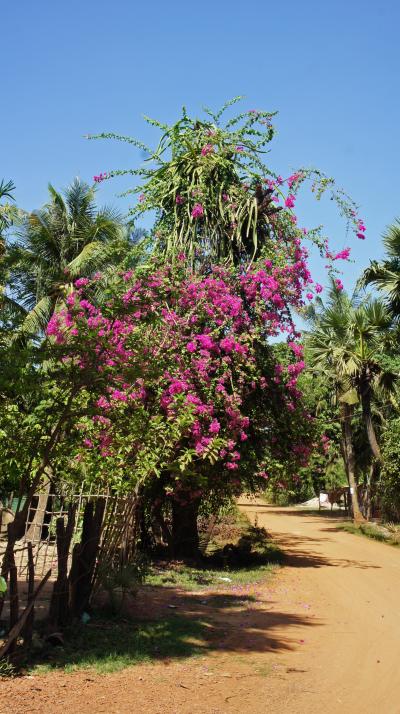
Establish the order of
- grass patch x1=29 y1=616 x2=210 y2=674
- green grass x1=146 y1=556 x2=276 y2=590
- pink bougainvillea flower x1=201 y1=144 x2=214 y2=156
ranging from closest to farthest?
grass patch x1=29 y1=616 x2=210 y2=674 → green grass x1=146 y1=556 x2=276 y2=590 → pink bougainvillea flower x1=201 y1=144 x2=214 y2=156

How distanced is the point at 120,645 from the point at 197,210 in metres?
10.7

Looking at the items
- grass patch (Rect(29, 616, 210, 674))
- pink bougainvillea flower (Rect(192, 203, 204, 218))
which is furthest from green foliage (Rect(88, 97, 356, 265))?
grass patch (Rect(29, 616, 210, 674))

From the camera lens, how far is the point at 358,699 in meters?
6.38

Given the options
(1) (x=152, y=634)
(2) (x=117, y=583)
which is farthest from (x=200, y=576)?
(1) (x=152, y=634)

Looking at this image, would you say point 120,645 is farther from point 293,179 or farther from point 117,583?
point 293,179

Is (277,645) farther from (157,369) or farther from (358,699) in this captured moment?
(157,369)

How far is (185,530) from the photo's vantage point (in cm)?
1602

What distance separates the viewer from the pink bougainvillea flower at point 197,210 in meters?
16.1

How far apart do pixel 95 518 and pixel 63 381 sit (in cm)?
247

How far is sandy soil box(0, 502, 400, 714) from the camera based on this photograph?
235 inches

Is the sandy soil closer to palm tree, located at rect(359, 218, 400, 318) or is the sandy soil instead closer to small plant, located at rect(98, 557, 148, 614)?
small plant, located at rect(98, 557, 148, 614)

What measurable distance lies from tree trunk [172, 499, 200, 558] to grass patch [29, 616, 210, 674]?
21.4 ft

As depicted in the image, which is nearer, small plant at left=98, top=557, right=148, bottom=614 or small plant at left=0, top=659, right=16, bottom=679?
small plant at left=0, top=659, right=16, bottom=679

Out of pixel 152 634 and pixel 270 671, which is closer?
pixel 270 671
